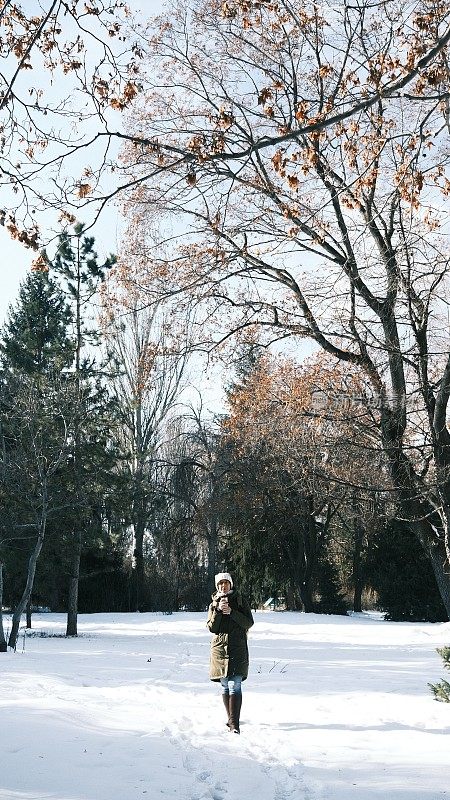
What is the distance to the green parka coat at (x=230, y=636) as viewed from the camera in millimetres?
7961

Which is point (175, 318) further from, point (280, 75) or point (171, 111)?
point (280, 75)

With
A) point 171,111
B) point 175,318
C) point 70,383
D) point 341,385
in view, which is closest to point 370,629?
point 70,383

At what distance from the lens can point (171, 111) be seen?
884 centimetres

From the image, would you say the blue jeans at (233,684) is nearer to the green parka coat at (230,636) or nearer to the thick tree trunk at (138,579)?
the green parka coat at (230,636)

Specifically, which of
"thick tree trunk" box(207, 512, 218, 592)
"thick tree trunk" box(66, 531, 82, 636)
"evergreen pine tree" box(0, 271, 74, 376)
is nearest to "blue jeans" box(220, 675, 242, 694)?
"thick tree trunk" box(66, 531, 82, 636)

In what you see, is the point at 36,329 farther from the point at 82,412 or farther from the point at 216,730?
the point at 216,730

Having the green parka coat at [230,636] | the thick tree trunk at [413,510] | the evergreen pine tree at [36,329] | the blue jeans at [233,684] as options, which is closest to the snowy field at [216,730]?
the blue jeans at [233,684]

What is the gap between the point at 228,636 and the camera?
26.5 ft

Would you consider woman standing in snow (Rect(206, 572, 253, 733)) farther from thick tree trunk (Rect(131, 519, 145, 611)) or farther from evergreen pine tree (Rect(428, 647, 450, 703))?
thick tree trunk (Rect(131, 519, 145, 611))

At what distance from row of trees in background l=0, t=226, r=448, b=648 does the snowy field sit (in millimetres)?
3117

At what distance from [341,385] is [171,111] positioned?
4.07 m

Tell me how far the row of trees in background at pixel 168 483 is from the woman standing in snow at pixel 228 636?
8.05 ft

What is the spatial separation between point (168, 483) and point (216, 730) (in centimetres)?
2878

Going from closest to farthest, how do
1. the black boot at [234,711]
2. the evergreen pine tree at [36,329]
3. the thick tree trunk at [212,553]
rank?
1. the black boot at [234,711]
2. the evergreen pine tree at [36,329]
3. the thick tree trunk at [212,553]
